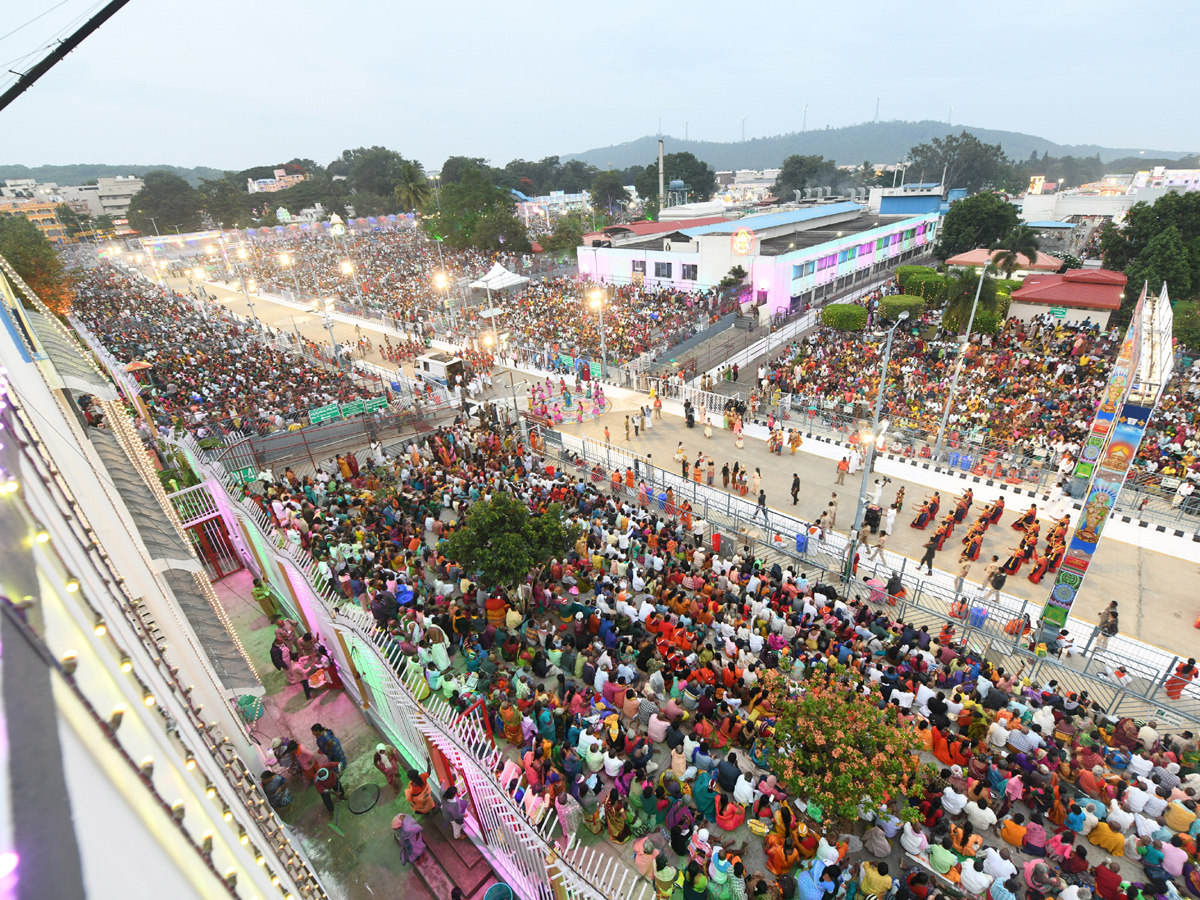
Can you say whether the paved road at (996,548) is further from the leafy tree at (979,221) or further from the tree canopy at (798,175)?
the tree canopy at (798,175)

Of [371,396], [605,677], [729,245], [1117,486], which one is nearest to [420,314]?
[371,396]

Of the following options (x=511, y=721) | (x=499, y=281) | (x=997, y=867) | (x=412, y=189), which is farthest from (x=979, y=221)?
(x=412, y=189)

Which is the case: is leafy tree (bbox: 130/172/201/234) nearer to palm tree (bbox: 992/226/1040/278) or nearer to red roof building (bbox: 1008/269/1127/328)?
palm tree (bbox: 992/226/1040/278)

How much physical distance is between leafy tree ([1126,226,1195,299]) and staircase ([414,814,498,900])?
3942 centimetres

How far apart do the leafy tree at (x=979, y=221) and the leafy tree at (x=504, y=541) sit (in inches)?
1895

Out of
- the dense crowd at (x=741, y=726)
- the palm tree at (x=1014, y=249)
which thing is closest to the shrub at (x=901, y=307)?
the palm tree at (x=1014, y=249)

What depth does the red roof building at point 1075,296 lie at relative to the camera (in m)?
29.0

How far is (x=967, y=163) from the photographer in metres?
100

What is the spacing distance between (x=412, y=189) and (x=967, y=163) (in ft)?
309

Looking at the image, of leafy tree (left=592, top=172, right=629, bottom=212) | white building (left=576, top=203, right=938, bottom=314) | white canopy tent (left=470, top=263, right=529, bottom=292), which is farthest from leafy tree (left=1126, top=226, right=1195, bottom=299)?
leafy tree (left=592, top=172, right=629, bottom=212)

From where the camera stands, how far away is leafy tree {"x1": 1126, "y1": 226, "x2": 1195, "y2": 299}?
3012cm

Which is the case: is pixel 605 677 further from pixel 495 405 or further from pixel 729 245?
pixel 729 245

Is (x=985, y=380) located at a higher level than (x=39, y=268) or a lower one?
lower

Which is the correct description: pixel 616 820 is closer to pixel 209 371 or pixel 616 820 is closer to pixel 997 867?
pixel 997 867
